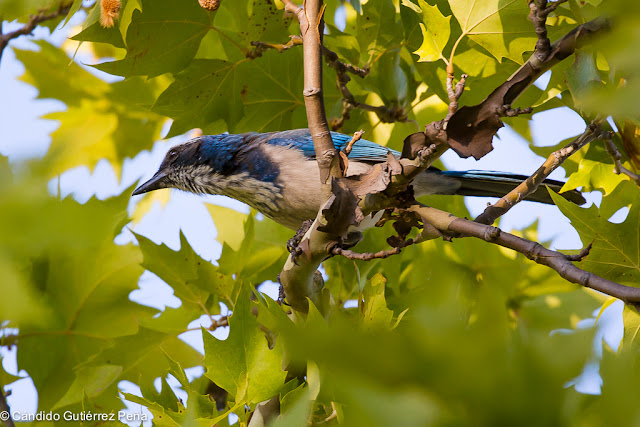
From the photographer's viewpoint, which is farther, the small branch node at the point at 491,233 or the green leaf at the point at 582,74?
the green leaf at the point at 582,74

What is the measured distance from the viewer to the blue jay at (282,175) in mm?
3963

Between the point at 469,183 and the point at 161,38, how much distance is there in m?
2.04

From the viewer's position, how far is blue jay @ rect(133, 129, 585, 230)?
13.0 feet

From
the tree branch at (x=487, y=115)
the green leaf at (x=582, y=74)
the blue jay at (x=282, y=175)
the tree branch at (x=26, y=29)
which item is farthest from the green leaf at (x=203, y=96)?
the green leaf at (x=582, y=74)

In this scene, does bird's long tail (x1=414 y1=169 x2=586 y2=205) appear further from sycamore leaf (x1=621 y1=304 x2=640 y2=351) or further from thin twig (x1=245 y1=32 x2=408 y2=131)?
sycamore leaf (x1=621 y1=304 x2=640 y2=351)

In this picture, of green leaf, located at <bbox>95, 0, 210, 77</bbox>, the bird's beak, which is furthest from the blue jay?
green leaf, located at <bbox>95, 0, 210, 77</bbox>

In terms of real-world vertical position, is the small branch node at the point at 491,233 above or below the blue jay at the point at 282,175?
above

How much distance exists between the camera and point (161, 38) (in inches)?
130

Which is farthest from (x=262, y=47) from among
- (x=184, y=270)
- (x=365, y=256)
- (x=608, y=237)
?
(x=608, y=237)

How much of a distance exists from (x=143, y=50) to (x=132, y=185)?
759 mm

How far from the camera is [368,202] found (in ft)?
7.85

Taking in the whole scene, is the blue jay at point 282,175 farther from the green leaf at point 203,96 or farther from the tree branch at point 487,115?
the tree branch at point 487,115

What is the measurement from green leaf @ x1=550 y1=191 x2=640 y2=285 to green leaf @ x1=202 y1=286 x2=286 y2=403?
3.98ft

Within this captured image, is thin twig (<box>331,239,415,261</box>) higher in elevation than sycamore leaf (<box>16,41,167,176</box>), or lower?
higher
